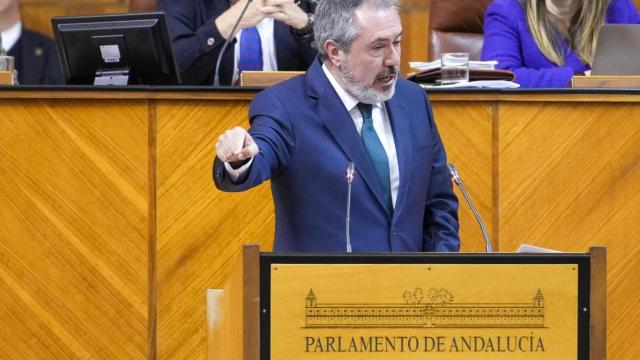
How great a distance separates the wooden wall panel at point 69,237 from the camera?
3812 millimetres

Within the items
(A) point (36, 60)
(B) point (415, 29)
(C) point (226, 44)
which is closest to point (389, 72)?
(C) point (226, 44)

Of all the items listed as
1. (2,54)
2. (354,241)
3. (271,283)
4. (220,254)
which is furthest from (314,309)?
(2,54)

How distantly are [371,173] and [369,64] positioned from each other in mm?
261

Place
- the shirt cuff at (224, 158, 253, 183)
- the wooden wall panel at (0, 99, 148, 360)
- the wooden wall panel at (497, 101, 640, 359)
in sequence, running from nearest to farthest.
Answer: the shirt cuff at (224, 158, 253, 183) < the wooden wall panel at (0, 99, 148, 360) < the wooden wall panel at (497, 101, 640, 359)

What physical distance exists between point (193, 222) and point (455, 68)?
904 millimetres

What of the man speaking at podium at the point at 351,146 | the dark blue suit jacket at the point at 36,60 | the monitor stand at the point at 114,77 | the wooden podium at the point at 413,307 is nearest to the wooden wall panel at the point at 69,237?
the monitor stand at the point at 114,77

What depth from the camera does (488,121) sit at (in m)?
3.97

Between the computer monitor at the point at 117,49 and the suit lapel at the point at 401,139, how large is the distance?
3.22 feet

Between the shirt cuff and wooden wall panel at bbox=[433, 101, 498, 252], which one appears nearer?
the shirt cuff

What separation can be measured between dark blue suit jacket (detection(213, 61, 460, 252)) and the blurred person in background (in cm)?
194

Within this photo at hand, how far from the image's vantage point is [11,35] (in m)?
5.16

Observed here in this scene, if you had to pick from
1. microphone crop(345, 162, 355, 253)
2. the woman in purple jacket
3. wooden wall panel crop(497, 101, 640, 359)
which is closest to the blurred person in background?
the woman in purple jacket

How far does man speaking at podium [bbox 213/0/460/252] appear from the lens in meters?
3.23

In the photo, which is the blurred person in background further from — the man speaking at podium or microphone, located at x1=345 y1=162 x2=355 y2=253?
microphone, located at x1=345 y1=162 x2=355 y2=253
